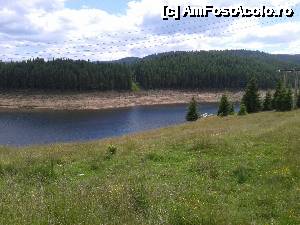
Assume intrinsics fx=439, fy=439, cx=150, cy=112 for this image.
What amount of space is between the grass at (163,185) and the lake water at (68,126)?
47024 mm

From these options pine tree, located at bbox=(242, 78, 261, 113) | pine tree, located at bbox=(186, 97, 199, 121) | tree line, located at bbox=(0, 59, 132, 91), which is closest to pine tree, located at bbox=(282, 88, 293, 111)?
pine tree, located at bbox=(242, 78, 261, 113)

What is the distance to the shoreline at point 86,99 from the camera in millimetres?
133500

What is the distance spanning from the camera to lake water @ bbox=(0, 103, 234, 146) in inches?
2810

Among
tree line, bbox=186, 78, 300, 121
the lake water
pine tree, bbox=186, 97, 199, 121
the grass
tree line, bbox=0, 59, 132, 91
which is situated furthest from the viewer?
tree line, bbox=0, 59, 132, 91

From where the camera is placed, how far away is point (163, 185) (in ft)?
34.7

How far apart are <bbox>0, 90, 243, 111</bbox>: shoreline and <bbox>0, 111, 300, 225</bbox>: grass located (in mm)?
116367

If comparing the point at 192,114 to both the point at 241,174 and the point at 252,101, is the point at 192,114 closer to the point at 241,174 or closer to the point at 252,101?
the point at 252,101

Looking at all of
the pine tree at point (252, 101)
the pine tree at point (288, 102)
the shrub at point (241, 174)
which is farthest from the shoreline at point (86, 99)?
the shrub at point (241, 174)

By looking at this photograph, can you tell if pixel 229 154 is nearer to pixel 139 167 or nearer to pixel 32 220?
pixel 139 167

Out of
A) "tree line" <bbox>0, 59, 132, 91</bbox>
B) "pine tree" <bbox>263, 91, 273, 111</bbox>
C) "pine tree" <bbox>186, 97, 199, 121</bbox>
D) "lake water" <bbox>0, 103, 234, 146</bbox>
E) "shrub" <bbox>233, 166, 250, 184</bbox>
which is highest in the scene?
"tree line" <bbox>0, 59, 132, 91</bbox>

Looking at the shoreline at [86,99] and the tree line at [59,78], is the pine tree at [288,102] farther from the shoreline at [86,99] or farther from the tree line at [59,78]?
the tree line at [59,78]

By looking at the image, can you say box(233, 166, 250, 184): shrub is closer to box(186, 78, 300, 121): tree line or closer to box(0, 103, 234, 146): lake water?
box(0, 103, 234, 146): lake water

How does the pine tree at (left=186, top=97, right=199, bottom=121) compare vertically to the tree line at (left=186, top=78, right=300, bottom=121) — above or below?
below

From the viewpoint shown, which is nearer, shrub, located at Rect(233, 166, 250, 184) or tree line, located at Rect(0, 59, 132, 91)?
shrub, located at Rect(233, 166, 250, 184)
